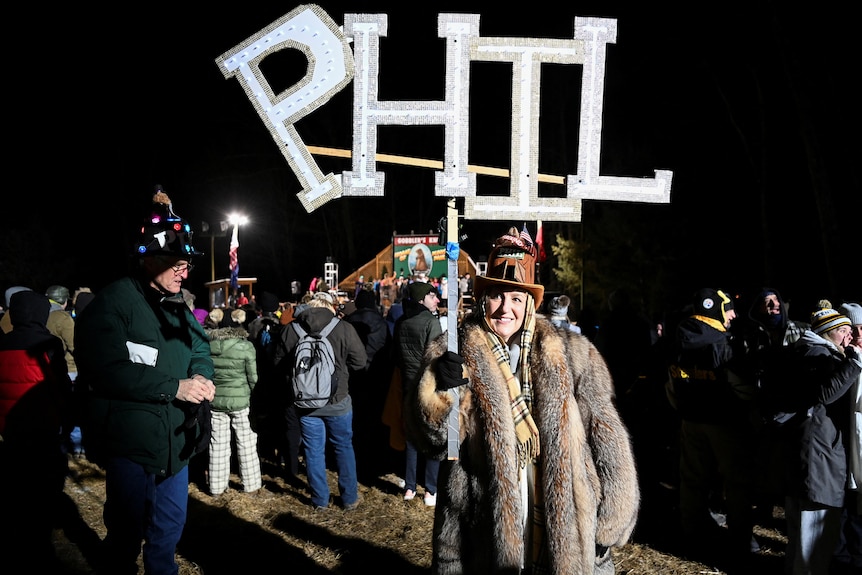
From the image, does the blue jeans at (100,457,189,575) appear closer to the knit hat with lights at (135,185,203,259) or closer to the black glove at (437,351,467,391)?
the knit hat with lights at (135,185,203,259)

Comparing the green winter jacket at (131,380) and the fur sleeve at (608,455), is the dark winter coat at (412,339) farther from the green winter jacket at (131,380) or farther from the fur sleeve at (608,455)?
the fur sleeve at (608,455)

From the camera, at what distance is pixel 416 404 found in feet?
8.70

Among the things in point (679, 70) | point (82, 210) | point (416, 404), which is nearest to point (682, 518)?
point (416, 404)

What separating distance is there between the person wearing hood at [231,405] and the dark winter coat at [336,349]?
37 centimetres

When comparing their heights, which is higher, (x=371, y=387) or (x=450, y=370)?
(x=450, y=370)

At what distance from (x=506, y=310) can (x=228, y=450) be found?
456 cm

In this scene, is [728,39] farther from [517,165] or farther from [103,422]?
[103,422]

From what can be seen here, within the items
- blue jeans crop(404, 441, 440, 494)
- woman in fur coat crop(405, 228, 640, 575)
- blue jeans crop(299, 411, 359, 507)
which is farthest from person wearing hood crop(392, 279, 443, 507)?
woman in fur coat crop(405, 228, 640, 575)

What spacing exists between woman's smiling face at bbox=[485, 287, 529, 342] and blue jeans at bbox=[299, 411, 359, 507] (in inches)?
132

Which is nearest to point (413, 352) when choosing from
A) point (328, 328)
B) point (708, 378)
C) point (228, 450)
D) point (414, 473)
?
point (328, 328)

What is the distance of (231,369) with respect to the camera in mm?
6047

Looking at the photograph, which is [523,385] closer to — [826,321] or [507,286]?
[507,286]

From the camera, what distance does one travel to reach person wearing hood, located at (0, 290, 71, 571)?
4.54m

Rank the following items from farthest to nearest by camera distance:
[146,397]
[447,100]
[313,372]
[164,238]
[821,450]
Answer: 1. [313,372]
2. [821,450]
3. [164,238]
4. [146,397]
5. [447,100]
